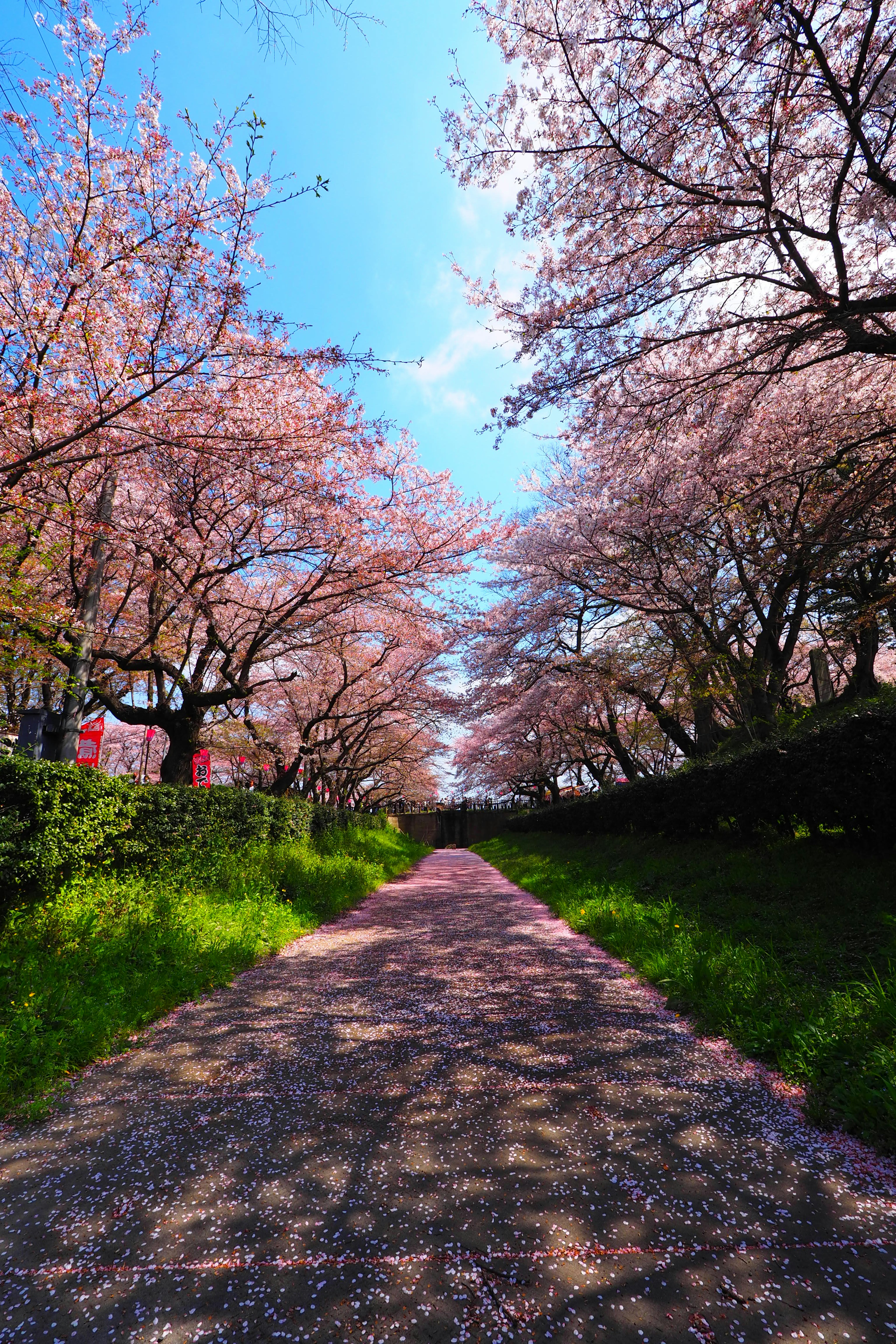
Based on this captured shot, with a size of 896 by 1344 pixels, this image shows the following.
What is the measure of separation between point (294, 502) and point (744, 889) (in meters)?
8.12

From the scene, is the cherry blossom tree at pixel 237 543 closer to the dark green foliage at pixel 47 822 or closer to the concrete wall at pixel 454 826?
the dark green foliage at pixel 47 822

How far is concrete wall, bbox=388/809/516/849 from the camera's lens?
43.4m

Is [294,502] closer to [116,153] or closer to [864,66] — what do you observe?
[116,153]

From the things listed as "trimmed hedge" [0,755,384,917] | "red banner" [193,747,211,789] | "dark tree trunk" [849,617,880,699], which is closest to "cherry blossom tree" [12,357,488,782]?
"trimmed hedge" [0,755,384,917]

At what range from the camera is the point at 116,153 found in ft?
16.4

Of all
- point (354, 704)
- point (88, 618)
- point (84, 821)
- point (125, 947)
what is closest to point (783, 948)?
point (125, 947)

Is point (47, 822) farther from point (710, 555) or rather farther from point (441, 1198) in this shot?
point (710, 555)

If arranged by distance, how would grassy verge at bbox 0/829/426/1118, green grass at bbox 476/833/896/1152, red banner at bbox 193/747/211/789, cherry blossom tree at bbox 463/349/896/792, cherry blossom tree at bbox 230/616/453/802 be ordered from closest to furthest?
1. green grass at bbox 476/833/896/1152
2. grassy verge at bbox 0/829/426/1118
3. cherry blossom tree at bbox 463/349/896/792
4. cherry blossom tree at bbox 230/616/453/802
5. red banner at bbox 193/747/211/789

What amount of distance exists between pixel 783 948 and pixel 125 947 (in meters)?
5.69

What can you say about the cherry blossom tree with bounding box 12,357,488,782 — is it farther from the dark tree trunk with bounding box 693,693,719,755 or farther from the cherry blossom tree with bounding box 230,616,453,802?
the dark tree trunk with bounding box 693,693,719,755

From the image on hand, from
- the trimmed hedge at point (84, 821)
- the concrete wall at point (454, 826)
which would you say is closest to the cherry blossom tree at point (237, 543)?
the trimmed hedge at point (84, 821)

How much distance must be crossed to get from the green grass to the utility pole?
817 cm

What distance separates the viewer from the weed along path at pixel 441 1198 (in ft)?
5.42

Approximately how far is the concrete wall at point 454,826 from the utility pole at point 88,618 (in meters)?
35.7
